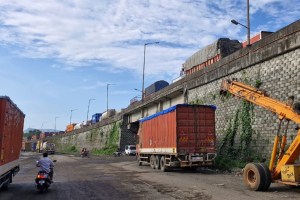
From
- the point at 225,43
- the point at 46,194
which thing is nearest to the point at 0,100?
the point at 46,194

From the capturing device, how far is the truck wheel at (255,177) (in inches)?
472

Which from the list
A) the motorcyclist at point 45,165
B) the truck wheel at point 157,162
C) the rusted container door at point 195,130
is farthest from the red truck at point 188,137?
the motorcyclist at point 45,165

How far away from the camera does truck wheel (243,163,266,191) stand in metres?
12.0

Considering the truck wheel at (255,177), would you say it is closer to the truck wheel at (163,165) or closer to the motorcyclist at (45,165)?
the motorcyclist at (45,165)

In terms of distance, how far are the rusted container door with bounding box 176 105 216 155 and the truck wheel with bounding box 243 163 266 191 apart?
7.46 meters

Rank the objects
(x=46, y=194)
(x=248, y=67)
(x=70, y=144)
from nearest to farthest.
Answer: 1. (x=46, y=194)
2. (x=248, y=67)
3. (x=70, y=144)

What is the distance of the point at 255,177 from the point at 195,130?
27.9 feet

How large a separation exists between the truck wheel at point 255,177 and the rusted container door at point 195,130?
7462 mm

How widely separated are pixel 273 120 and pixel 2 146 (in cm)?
1329

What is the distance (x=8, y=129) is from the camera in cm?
1203

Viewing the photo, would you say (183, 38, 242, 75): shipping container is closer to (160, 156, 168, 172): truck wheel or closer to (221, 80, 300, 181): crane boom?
(160, 156, 168, 172): truck wheel

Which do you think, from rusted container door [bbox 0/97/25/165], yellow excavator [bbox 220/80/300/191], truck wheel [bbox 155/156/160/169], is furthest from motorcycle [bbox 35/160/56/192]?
truck wheel [bbox 155/156/160/169]

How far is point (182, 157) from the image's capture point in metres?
20.1

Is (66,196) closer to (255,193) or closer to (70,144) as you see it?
(255,193)
